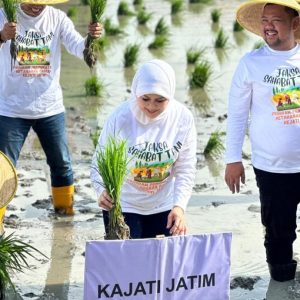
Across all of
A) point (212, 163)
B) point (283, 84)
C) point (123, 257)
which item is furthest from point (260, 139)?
point (212, 163)

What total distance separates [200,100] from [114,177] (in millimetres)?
6301

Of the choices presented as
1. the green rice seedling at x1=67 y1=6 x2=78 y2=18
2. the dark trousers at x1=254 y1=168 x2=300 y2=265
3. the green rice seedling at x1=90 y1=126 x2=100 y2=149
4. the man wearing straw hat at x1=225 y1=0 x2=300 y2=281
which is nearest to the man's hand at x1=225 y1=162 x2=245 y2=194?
the man wearing straw hat at x1=225 y1=0 x2=300 y2=281

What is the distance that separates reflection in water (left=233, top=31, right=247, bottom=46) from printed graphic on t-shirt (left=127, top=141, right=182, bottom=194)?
9471mm

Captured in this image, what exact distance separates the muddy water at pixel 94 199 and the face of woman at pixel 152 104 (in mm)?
1270

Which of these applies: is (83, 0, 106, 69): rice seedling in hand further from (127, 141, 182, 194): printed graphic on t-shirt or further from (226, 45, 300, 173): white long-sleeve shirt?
(127, 141, 182, 194): printed graphic on t-shirt

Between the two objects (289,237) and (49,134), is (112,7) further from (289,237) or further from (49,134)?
(289,237)

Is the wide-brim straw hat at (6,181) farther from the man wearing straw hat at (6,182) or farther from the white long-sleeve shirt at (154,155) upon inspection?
the white long-sleeve shirt at (154,155)

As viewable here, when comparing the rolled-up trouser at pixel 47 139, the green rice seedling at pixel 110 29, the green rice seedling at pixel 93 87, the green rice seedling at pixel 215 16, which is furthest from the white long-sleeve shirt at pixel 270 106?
the green rice seedling at pixel 215 16

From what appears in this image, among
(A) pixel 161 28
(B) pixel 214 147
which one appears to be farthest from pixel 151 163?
(A) pixel 161 28

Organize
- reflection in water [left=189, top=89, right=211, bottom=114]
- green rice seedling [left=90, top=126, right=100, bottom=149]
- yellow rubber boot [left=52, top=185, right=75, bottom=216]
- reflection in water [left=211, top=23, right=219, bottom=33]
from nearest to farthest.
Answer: yellow rubber boot [left=52, top=185, right=75, bottom=216] → green rice seedling [left=90, top=126, right=100, bottom=149] → reflection in water [left=189, top=89, right=211, bottom=114] → reflection in water [left=211, top=23, right=219, bottom=33]

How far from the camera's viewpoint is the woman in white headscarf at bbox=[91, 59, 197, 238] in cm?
530

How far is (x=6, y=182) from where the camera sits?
6.08 metres

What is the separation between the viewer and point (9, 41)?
683cm

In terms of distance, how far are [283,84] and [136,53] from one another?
24.1 feet
